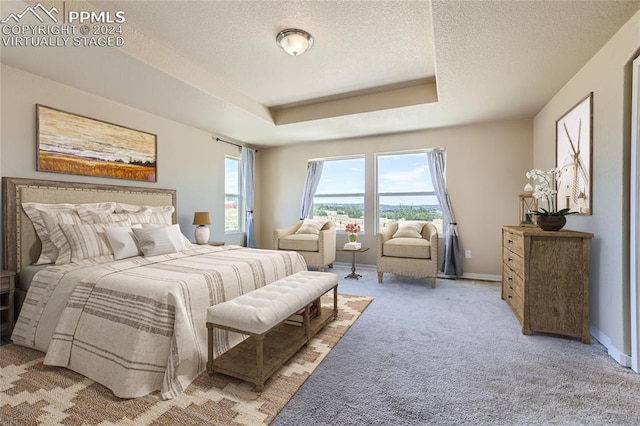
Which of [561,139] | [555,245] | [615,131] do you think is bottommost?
[555,245]

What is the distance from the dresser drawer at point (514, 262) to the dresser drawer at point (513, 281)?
5cm

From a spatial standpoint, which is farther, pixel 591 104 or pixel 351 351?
pixel 591 104

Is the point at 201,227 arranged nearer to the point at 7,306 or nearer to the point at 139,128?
the point at 139,128

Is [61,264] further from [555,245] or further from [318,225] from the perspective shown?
[555,245]

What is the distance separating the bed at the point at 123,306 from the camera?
1.68 metres

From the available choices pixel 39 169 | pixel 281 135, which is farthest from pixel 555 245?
pixel 39 169

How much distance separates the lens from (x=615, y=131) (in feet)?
6.93

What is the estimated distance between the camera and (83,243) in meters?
2.55

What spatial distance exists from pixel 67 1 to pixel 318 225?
4.05 metres

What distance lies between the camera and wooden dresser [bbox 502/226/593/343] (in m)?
2.30

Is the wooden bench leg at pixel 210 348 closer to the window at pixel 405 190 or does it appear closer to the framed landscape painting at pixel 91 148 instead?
the framed landscape painting at pixel 91 148

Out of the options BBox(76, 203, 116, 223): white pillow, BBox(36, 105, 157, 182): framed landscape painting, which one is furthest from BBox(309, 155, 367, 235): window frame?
BBox(76, 203, 116, 223): white pillow

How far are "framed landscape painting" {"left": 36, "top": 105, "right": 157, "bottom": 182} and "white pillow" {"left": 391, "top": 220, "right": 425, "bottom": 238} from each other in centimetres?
377

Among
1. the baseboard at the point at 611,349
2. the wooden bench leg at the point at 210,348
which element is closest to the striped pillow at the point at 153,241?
the wooden bench leg at the point at 210,348
